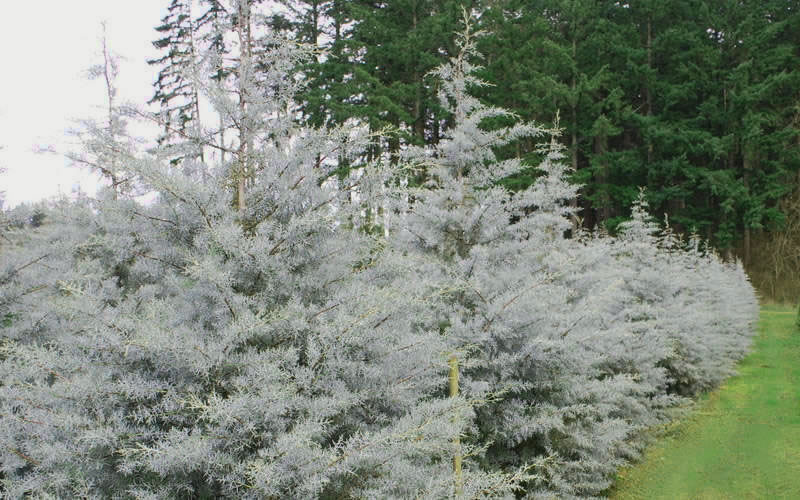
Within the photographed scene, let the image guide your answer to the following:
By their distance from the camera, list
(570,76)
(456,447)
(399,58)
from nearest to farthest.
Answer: (456,447), (399,58), (570,76)

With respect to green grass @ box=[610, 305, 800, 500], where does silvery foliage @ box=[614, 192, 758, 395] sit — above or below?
above

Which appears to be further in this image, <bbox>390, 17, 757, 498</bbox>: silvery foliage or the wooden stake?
<bbox>390, 17, 757, 498</bbox>: silvery foliage

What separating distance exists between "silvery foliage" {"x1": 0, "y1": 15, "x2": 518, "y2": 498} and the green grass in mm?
5577

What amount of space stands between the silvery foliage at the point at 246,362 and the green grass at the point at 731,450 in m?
5.58

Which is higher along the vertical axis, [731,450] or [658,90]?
[658,90]

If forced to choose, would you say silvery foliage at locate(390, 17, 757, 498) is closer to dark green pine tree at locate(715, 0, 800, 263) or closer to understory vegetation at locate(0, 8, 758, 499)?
understory vegetation at locate(0, 8, 758, 499)

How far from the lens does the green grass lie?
7.43 meters

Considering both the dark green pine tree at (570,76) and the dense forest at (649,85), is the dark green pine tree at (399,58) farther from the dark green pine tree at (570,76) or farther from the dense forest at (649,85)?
the dark green pine tree at (570,76)

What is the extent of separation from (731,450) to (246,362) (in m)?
9.00

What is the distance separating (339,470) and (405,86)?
20120 millimetres

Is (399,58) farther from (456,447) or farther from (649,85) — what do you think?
(456,447)

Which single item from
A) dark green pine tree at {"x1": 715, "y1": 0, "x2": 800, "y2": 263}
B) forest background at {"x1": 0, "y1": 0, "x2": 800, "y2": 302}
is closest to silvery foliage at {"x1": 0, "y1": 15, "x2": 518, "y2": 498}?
forest background at {"x1": 0, "y1": 0, "x2": 800, "y2": 302}

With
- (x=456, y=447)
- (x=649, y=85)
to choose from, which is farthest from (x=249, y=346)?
(x=649, y=85)

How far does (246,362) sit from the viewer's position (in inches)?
107
